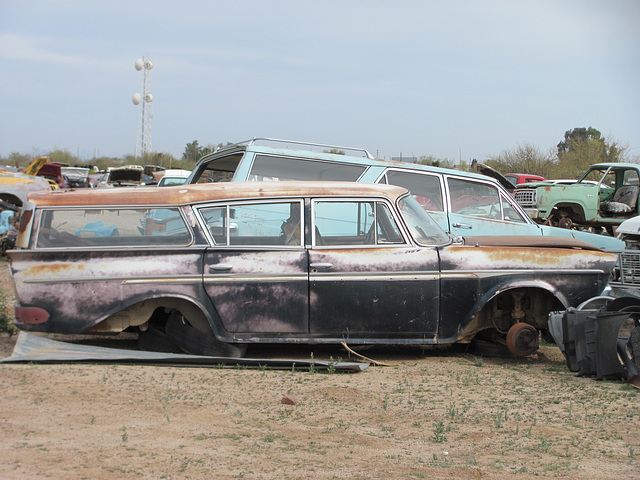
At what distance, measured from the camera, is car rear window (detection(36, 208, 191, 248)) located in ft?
20.1

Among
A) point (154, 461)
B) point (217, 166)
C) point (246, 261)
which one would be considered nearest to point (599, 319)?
point (246, 261)

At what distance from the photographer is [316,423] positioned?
452 centimetres

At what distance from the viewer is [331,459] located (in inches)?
150

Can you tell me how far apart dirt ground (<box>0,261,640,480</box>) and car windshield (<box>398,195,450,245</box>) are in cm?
116

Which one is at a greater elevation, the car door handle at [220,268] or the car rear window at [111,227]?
the car rear window at [111,227]

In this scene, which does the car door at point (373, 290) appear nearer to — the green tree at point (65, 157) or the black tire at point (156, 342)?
the black tire at point (156, 342)

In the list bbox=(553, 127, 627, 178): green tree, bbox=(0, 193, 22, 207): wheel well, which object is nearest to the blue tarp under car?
bbox=(0, 193, 22, 207): wheel well

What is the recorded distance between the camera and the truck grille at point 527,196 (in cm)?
1789

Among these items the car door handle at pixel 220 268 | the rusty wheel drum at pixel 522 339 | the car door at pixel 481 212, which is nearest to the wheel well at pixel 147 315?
the car door handle at pixel 220 268

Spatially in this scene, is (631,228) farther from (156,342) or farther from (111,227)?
(111,227)

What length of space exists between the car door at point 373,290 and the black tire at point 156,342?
4.32ft

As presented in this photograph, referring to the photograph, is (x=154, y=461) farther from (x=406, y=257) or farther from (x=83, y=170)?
(x=83, y=170)

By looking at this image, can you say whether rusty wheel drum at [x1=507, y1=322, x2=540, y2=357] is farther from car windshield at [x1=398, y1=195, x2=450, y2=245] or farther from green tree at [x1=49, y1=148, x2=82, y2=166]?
green tree at [x1=49, y1=148, x2=82, y2=166]

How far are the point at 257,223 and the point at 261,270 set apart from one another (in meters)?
0.49
